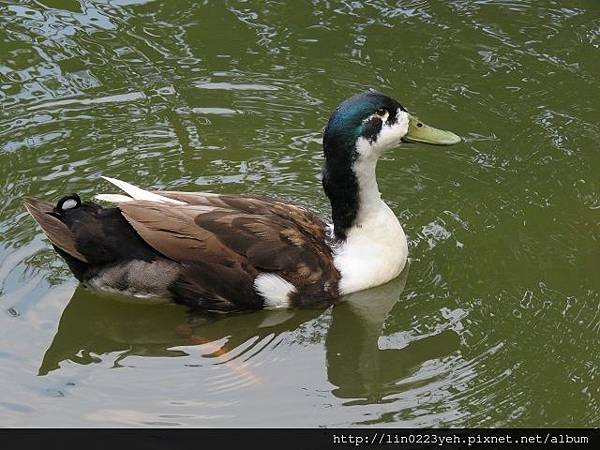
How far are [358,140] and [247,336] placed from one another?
137cm

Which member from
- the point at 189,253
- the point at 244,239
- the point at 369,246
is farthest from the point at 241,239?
the point at 369,246

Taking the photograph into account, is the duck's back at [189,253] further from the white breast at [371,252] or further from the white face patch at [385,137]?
the white face patch at [385,137]

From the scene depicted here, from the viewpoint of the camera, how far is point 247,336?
712cm

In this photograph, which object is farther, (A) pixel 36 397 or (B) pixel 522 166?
(B) pixel 522 166

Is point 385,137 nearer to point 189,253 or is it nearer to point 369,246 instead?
point 369,246

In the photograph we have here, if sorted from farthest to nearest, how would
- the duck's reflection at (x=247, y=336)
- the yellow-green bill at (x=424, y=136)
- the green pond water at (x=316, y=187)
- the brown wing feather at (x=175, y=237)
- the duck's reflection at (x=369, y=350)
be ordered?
the yellow-green bill at (x=424, y=136) < the brown wing feather at (x=175, y=237) < the duck's reflection at (x=247, y=336) < the duck's reflection at (x=369, y=350) < the green pond water at (x=316, y=187)

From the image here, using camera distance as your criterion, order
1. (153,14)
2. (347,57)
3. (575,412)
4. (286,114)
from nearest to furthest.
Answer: (575,412) < (286,114) < (347,57) < (153,14)

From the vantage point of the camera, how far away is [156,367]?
267 inches

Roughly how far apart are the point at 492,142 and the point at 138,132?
269cm

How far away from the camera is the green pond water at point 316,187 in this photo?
21.5ft

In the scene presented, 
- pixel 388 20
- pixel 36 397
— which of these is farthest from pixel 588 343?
pixel 388 20

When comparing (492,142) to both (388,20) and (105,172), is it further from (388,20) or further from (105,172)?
(105,172)

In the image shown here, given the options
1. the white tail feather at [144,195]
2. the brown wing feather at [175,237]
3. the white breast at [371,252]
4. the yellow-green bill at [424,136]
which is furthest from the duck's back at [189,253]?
the yellow-green bill at [424,136]

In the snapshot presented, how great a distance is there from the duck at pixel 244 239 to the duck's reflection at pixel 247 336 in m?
0.11
